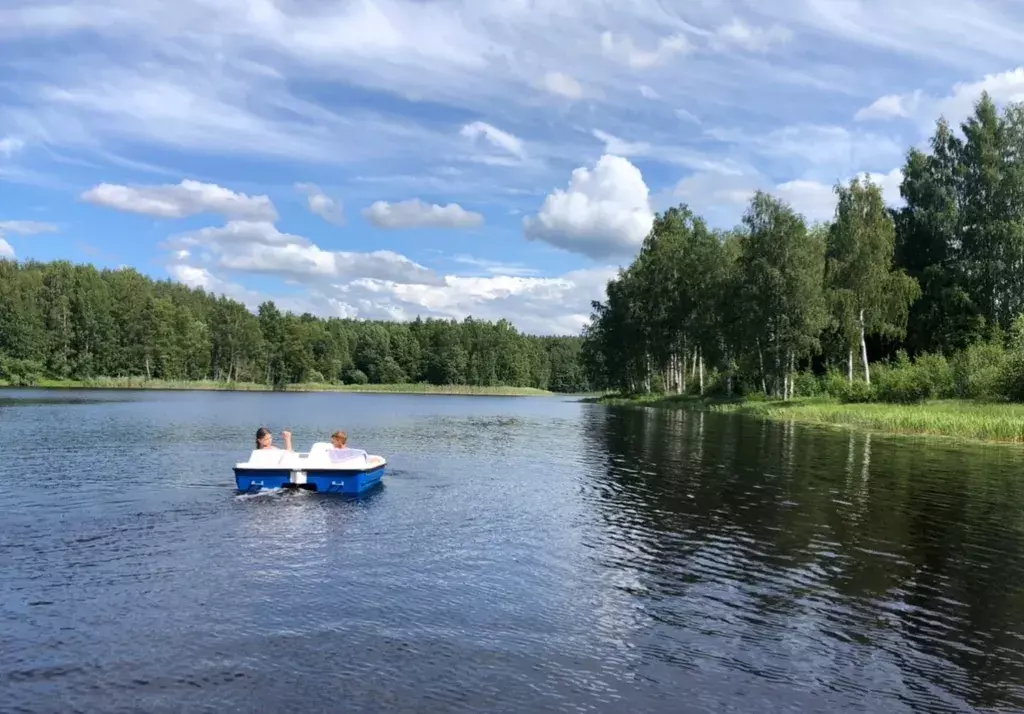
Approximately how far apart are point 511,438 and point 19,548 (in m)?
33.6

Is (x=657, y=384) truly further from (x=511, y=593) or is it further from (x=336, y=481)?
(x=511, y=593)

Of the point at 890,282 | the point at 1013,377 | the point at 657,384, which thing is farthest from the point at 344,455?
the point at 657,384

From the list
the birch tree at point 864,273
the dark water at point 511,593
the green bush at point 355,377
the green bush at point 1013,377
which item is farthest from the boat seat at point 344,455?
the green bush at point 355,377

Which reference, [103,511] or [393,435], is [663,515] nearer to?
[103,511]

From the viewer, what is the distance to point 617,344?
364 ft

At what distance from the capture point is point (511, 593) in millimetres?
14547

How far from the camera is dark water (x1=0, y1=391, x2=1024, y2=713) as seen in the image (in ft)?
33.9

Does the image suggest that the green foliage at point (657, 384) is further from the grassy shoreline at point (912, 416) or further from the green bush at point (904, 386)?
the green bush at point (904, 386)

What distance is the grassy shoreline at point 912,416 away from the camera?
45.6 metres

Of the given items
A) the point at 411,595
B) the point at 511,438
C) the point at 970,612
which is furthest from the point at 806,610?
the point at 511,438

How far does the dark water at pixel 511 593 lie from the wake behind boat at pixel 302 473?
2.93ft

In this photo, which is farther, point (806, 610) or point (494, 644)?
point (806, 610)

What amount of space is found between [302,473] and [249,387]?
141m

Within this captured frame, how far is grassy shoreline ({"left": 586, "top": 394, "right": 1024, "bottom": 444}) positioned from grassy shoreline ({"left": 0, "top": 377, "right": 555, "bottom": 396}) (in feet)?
→ 343
